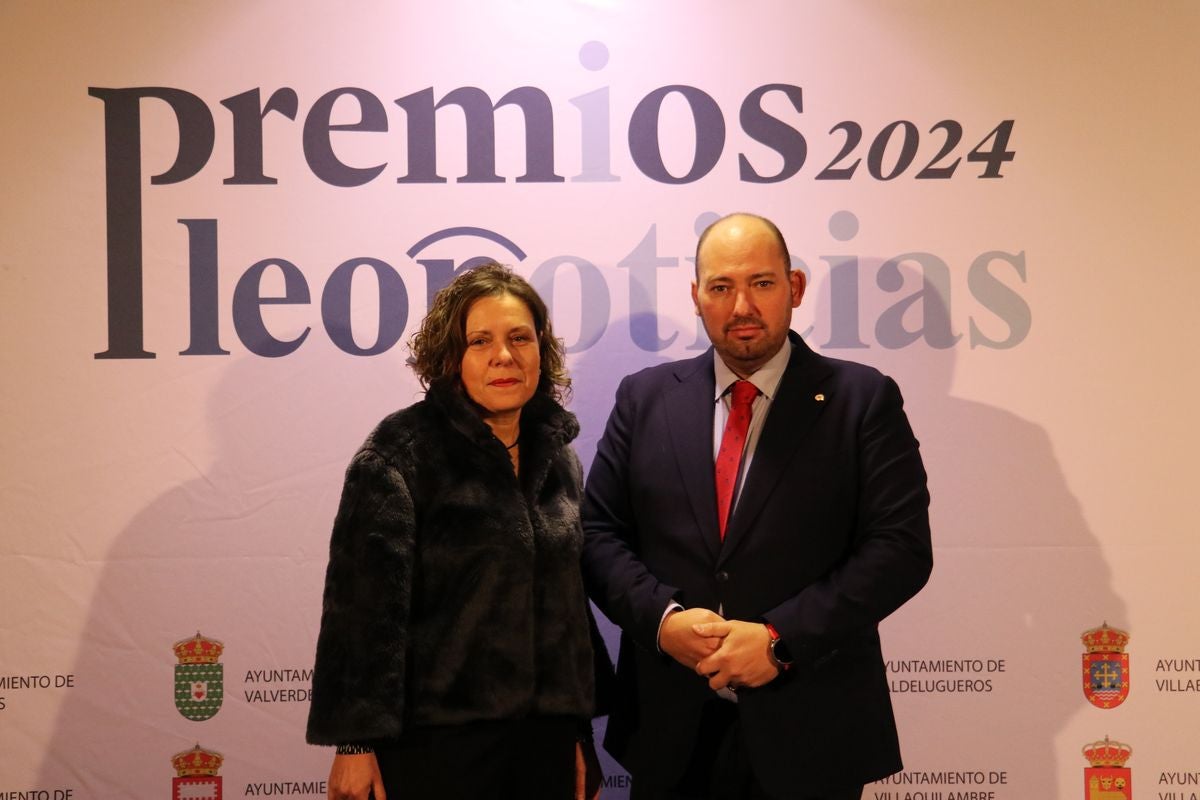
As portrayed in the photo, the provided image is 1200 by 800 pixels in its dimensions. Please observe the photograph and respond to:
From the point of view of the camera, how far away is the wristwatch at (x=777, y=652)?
2068 millimetres

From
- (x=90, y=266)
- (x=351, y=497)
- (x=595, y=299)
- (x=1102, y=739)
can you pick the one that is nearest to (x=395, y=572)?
(x=351, y=497)

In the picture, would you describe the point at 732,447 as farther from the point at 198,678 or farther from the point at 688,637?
the point at 198,678

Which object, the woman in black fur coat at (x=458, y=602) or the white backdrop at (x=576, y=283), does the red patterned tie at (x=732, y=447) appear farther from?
the white backdrop at (x=576, y=283)

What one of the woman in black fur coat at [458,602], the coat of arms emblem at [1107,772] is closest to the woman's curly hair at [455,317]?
the woman in black fur coat at [458,602]

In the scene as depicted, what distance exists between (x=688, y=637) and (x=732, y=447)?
0.45 meters

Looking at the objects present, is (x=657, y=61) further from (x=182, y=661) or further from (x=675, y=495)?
(x=182, y=661)

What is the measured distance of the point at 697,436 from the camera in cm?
230

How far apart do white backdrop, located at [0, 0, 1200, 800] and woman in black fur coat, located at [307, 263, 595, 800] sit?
32.7 inches

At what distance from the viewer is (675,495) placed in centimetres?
226

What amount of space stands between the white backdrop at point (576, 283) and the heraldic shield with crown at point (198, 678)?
0.10ft

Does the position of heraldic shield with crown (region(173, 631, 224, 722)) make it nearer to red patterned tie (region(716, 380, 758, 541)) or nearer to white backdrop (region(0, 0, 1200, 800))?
white backdrop (region(0, 0, 1200, 800))

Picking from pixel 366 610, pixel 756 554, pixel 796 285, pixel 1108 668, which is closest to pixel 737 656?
pixel 756 554

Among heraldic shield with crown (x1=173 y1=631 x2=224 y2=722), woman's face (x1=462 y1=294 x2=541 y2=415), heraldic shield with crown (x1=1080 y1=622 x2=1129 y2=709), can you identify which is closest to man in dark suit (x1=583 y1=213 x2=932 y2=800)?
woman's face (x1=462 y1=294 x2=541 y2=415)

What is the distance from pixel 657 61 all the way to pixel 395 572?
1728mm
